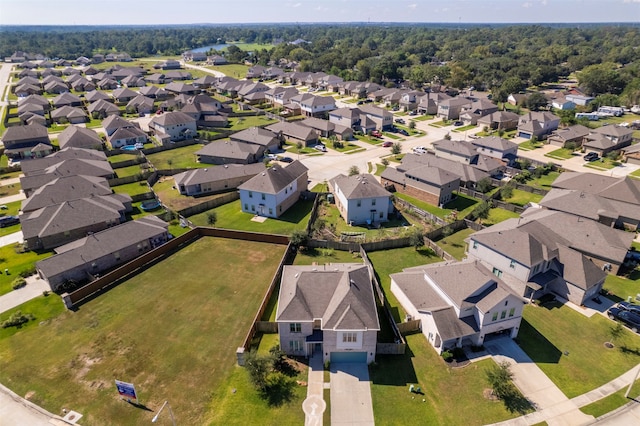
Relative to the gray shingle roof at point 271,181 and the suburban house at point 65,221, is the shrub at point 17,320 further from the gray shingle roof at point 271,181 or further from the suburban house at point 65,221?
the gray shingle roof at point 271,181

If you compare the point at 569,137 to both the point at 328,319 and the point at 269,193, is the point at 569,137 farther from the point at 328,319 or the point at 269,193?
the point at 328,319

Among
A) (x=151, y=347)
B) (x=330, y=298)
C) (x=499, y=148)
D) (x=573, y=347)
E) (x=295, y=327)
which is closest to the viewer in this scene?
(x=295, y=327)

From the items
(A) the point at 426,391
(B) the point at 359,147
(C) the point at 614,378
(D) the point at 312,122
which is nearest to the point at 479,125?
(B) the point at 359,147

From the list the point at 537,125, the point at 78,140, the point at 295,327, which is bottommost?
the point at 295,327

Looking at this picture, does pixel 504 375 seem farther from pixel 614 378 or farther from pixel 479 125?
pixel 479 125

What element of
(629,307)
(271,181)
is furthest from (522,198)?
(271,181)

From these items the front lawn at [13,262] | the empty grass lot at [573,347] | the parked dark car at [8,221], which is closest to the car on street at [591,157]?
the empty grass lot at [573,347]
